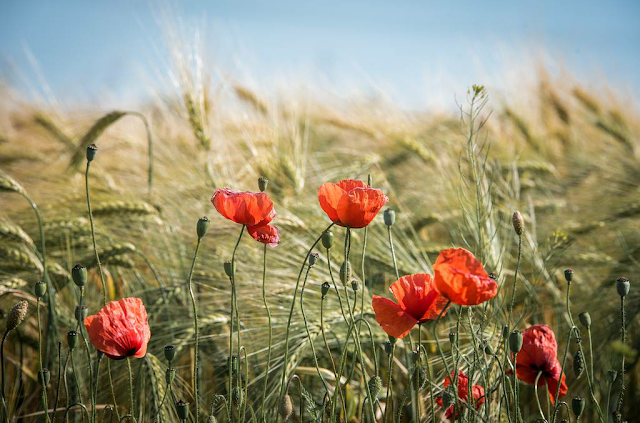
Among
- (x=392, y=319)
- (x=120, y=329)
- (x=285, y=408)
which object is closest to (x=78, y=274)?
(x=120, y=329)

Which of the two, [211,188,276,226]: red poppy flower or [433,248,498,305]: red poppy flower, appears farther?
[211,188,276,226]: red poppy flower

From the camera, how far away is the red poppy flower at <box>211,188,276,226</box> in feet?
3.00

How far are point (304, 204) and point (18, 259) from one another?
2.34 feet

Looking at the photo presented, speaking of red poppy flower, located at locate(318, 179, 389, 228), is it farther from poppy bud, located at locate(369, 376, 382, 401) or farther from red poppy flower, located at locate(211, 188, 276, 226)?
poppy bud, located at locate(369, 376, 382, 401)

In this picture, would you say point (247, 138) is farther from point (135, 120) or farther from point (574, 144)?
point (574, 144)

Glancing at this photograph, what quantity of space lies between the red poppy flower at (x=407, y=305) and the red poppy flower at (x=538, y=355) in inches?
7.4

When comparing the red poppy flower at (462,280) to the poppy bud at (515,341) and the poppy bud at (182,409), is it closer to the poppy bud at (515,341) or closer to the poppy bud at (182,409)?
the poppy bud at (515,341)

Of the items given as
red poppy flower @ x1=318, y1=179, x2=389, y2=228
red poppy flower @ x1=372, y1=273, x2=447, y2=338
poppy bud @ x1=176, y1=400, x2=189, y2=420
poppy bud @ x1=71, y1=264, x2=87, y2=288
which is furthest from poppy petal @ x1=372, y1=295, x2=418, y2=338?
poppy bud @ x1=71, y1=264, x2=87, y2=288

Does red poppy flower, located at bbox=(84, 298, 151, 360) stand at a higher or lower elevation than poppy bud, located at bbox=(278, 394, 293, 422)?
higher

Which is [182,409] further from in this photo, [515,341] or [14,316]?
[515,341]

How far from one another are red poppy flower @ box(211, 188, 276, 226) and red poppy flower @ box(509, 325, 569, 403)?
0.46m

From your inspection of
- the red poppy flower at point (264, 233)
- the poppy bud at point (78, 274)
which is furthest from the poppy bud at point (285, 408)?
the poppy bud at point (78, 274)

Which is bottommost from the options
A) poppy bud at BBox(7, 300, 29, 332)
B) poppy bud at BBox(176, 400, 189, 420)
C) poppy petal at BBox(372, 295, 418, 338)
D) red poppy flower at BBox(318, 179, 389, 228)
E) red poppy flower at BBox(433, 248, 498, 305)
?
poppy bud at BBox(176, 400, 189, 420)

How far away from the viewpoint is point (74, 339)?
0.91 m
